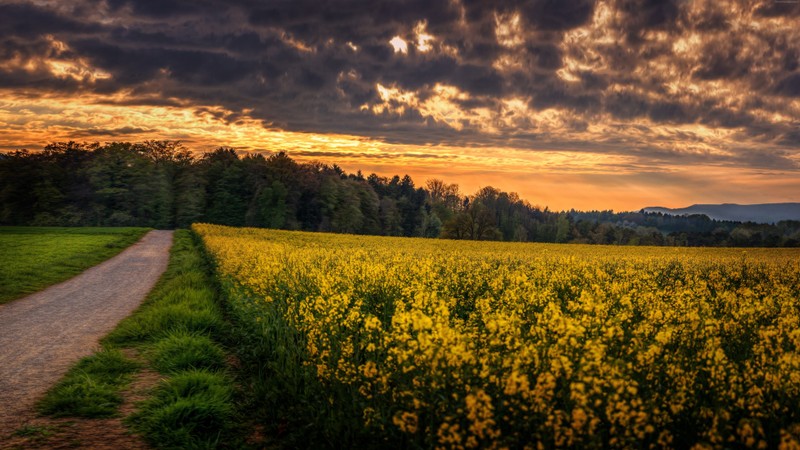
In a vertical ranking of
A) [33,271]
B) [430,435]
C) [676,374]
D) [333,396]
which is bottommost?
Result: [33,271]

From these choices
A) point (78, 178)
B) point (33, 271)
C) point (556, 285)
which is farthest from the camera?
point (78, 178)

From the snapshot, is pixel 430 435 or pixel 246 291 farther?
pixel 246 291

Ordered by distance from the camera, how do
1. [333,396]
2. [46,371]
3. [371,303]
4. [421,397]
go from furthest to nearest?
[371,303] → [46,371] → [333,396] → [421,397]

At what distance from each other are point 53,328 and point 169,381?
536 cm

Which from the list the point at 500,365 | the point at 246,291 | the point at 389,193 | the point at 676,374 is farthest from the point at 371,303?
the point at 389,193

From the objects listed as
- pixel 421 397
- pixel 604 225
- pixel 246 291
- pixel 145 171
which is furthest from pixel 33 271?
pixel 604 225

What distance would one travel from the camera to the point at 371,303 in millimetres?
9773

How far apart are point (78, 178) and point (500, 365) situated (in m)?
90.8

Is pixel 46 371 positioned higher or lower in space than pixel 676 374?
lower

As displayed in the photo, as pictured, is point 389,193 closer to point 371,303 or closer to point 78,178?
point 78,178

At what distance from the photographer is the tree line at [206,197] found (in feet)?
243

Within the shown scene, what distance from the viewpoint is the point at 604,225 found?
422 feet

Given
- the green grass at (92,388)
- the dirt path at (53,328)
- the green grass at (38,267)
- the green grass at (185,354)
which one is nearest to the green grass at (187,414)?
the green grass at (92,388)

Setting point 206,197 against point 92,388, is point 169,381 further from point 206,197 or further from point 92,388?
point 206,197
